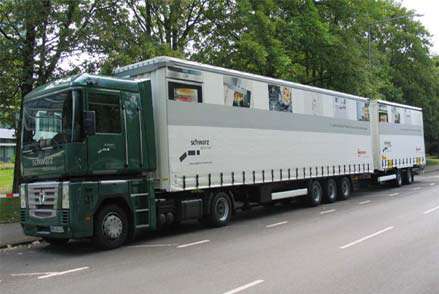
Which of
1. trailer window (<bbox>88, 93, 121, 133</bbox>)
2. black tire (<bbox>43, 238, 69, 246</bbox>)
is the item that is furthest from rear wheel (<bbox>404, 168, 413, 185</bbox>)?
black tire (<bbox>43, 238, 69, 246</bbox>)

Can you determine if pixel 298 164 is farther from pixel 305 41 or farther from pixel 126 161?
pixel 305 41

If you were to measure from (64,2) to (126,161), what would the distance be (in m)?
7.44

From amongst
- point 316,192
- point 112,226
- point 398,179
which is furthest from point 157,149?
point 398,179

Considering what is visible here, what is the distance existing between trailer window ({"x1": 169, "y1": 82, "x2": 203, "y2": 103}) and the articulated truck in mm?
25

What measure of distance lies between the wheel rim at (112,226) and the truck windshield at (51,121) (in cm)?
181

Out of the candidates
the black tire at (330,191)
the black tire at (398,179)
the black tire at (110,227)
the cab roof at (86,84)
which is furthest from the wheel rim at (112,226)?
the black tire at (398,179)

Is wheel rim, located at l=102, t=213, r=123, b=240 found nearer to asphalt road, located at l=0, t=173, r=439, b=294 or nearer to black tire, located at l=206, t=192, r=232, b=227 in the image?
asphalt road, located at l=0, t=173, r=439, b=294

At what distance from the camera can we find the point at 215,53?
22.5 meters

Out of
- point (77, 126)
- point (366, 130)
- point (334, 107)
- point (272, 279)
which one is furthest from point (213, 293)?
point (366, 130)

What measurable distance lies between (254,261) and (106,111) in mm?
4649

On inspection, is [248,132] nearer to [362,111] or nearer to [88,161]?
[88,161]

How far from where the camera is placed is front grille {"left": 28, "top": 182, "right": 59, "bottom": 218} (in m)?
9.86

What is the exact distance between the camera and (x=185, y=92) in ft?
39.5

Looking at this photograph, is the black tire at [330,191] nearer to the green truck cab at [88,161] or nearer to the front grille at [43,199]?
the green truck cab at [88,161]
